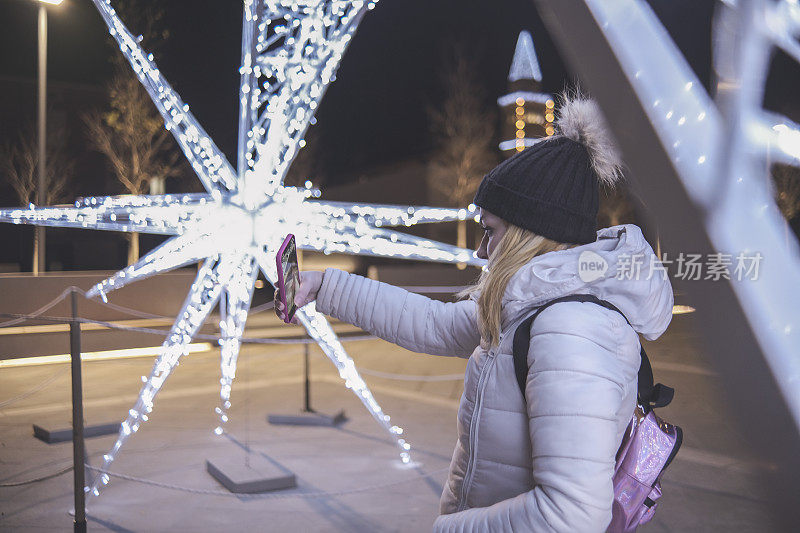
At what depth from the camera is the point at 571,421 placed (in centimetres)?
118

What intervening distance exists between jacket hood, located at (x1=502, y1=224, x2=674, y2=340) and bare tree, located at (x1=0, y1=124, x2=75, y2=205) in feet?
45.9

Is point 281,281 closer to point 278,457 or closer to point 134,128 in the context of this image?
point 278,457

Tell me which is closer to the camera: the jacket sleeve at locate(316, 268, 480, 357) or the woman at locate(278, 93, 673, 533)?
the woman at locate(278, 93, 673, 533)

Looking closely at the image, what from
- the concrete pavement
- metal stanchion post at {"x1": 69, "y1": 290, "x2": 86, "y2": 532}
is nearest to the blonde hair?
the concrete pavement

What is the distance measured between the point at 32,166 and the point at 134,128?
8.31ft

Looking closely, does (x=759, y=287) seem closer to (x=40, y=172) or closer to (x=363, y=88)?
(x=40, y=172)

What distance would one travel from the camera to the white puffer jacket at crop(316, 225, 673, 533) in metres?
1.18

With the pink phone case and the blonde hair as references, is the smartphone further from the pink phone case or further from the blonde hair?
the blonde hair

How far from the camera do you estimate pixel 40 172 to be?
391 inches

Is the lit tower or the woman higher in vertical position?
the lit tower

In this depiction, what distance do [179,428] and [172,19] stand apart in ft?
29.7

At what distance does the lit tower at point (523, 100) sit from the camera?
20.0 meters

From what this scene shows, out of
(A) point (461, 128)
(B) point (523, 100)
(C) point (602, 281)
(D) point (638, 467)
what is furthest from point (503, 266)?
(B) point (523, 100)

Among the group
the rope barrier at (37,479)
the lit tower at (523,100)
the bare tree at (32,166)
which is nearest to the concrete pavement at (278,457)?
the rope barrier at (37,479)
